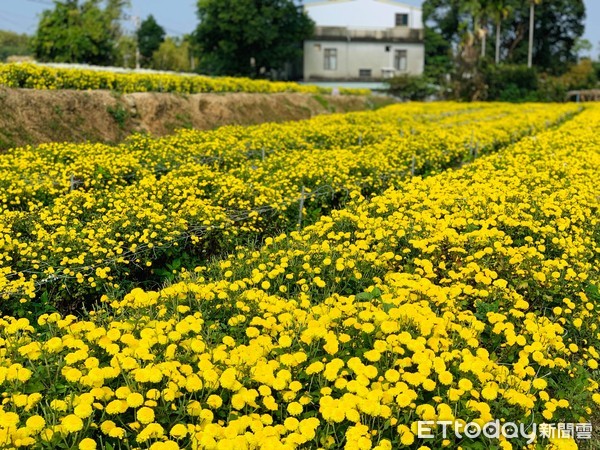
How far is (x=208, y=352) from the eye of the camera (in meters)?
3.49

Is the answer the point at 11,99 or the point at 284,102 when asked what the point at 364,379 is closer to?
the point at 11,99

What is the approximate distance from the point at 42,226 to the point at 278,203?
3.09 m

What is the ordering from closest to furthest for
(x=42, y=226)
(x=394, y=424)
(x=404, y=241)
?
(x=394, y=424) < (x=404, y=241) < (x=42, y=226)

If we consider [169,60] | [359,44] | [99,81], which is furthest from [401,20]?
[99,81]

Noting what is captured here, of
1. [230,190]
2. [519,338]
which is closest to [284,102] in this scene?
[230,190]

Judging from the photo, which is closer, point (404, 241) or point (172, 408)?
point (172, 408)

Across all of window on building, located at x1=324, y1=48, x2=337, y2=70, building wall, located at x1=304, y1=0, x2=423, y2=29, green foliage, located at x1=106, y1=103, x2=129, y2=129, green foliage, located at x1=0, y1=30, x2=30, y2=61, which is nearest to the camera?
green foliage, located at x1=106, y1=103, x2=129, y2=129

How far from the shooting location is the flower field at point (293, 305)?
9.74 feet

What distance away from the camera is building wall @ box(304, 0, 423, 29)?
48281mm

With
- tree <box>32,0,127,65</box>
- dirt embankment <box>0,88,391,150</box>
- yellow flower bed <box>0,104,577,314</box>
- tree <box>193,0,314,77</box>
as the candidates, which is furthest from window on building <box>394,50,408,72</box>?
yellow flower bed <box>0,104,577,314</box>

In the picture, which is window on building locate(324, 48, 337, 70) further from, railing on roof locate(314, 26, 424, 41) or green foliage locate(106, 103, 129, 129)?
green foliage locate(106, 103, 129, 129)

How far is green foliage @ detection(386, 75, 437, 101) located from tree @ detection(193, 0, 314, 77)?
7.65 m

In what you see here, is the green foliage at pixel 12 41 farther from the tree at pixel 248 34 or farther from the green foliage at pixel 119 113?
the green foliage at pixel 119 113

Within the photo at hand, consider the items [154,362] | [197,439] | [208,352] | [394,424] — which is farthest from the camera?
[208,352]
